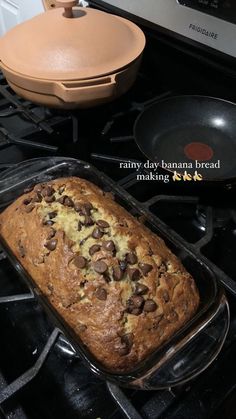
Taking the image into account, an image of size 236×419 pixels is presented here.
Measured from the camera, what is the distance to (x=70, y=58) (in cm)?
77

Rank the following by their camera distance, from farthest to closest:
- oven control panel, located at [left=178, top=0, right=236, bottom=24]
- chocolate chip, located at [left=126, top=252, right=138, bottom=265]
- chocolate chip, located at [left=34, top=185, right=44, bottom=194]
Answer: oven control panel, located at [left=178, top=0, right=236, bottom=24] → chocolate chip, located at [left=34, top=185, right=44, bottom=194] → chocolate chip, located at [left=126, top=252, right=138, bottom=265]

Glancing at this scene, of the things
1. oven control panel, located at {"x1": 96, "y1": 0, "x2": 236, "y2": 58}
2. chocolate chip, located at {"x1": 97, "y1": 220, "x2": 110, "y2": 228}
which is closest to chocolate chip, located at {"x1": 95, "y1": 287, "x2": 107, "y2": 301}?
chocolate chip, located at {"x1": 97, "y1": 220, "x2": 110, "y2": 228}

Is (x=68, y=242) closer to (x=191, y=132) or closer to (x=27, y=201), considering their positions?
(x=27, y=201)

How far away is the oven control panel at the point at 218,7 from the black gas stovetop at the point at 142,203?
107 mm

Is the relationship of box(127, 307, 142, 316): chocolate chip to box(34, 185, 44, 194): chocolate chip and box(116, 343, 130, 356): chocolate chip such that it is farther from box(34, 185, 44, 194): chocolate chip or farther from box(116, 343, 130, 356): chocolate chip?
box(34, 185, 44, 194): chocolate chip

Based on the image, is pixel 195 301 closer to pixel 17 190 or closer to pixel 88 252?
pixel 88 252

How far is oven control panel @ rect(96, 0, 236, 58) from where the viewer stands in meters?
0.79

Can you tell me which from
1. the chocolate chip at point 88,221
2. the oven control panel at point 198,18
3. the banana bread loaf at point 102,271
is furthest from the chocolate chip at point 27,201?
the oven control panel at point 198,18

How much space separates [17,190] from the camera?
73 cm

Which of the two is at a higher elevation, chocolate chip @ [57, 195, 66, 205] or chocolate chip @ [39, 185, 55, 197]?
chocolate chip @ [39, 185, 55, 197]

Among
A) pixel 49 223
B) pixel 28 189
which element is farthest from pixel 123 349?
pixel 28 189

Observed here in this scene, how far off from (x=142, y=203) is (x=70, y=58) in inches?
12.2

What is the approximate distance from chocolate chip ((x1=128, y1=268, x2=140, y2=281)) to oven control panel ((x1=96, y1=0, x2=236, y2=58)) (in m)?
0.52

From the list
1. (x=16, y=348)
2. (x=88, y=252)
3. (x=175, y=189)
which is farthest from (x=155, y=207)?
(x=16, y=348)
